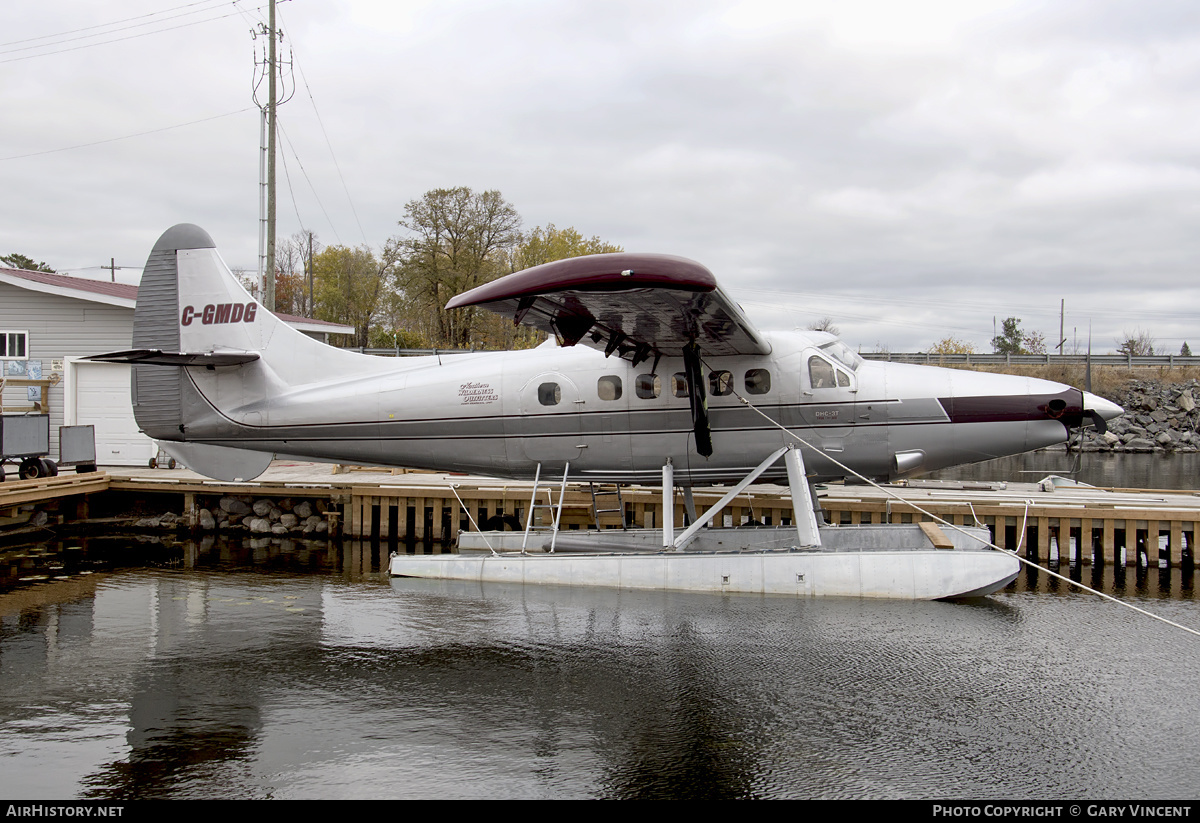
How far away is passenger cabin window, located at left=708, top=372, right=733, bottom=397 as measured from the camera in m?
10.2

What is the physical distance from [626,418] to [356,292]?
162 ft

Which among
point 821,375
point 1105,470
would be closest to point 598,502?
point 821,375

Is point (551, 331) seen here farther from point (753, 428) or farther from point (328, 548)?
point (328, 548)

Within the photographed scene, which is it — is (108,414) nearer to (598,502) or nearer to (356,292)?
(598,502)

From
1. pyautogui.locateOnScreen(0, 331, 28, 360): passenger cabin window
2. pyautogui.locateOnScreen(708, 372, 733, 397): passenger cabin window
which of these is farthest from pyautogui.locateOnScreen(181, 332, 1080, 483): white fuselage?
pyautogui.locateOnScreen(0, 331, 28, 360): passenger cabin window

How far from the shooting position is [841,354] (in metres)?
10.3

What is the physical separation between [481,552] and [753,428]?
4.25 m

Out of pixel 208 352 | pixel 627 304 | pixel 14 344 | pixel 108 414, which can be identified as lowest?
pixel 108 414

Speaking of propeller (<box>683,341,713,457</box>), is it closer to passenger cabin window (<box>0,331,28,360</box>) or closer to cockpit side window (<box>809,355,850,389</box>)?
cockpit side window (<box>809,355,850,389</box>)

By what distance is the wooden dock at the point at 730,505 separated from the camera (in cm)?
1219

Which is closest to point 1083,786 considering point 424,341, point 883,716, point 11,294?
point 883,716

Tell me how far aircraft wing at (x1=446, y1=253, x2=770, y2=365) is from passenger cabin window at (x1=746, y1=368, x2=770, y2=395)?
0.25 meters

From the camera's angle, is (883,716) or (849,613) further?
(849,613)

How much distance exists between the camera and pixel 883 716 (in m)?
6.14
